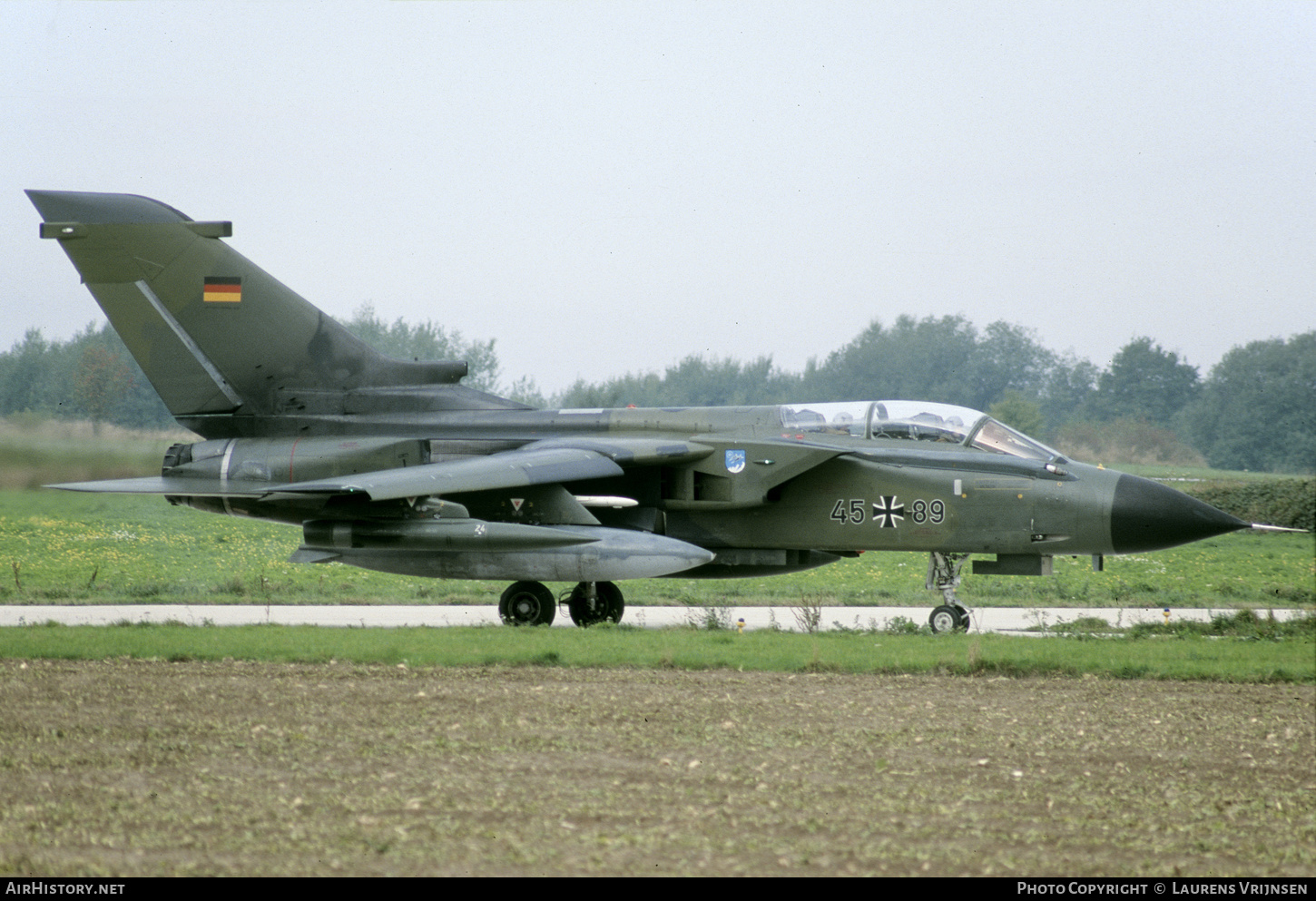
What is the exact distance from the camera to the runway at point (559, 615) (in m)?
14.5

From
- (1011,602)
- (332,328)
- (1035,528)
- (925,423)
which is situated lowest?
(1011,602)

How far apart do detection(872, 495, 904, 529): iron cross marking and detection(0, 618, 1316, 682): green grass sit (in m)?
2.12

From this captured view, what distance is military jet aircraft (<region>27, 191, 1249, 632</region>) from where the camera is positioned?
13.6 meters

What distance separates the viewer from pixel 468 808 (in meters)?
5.56


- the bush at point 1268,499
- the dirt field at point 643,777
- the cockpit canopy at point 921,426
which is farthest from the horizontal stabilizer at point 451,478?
the bush at point 1268,499

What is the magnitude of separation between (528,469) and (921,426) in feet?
15.1

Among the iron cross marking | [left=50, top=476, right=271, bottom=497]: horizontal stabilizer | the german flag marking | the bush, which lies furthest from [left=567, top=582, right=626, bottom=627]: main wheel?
the bush

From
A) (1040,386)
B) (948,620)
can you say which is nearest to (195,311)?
(948,620)

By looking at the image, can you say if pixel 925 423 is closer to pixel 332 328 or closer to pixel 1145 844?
pixel 332 328

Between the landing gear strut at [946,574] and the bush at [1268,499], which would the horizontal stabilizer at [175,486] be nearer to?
the landing gear strut at [946,574]

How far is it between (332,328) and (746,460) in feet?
19.2

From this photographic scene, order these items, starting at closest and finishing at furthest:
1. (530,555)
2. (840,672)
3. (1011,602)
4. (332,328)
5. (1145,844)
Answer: (1145,844)
(840,672)
(530,555)
(332,328)
(1011,602)

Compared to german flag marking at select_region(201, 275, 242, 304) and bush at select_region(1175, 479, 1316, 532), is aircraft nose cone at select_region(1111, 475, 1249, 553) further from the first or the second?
german flag marking at select_region(201, 275, 242, 304)

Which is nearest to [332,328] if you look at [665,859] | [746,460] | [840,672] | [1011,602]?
[746,460]
